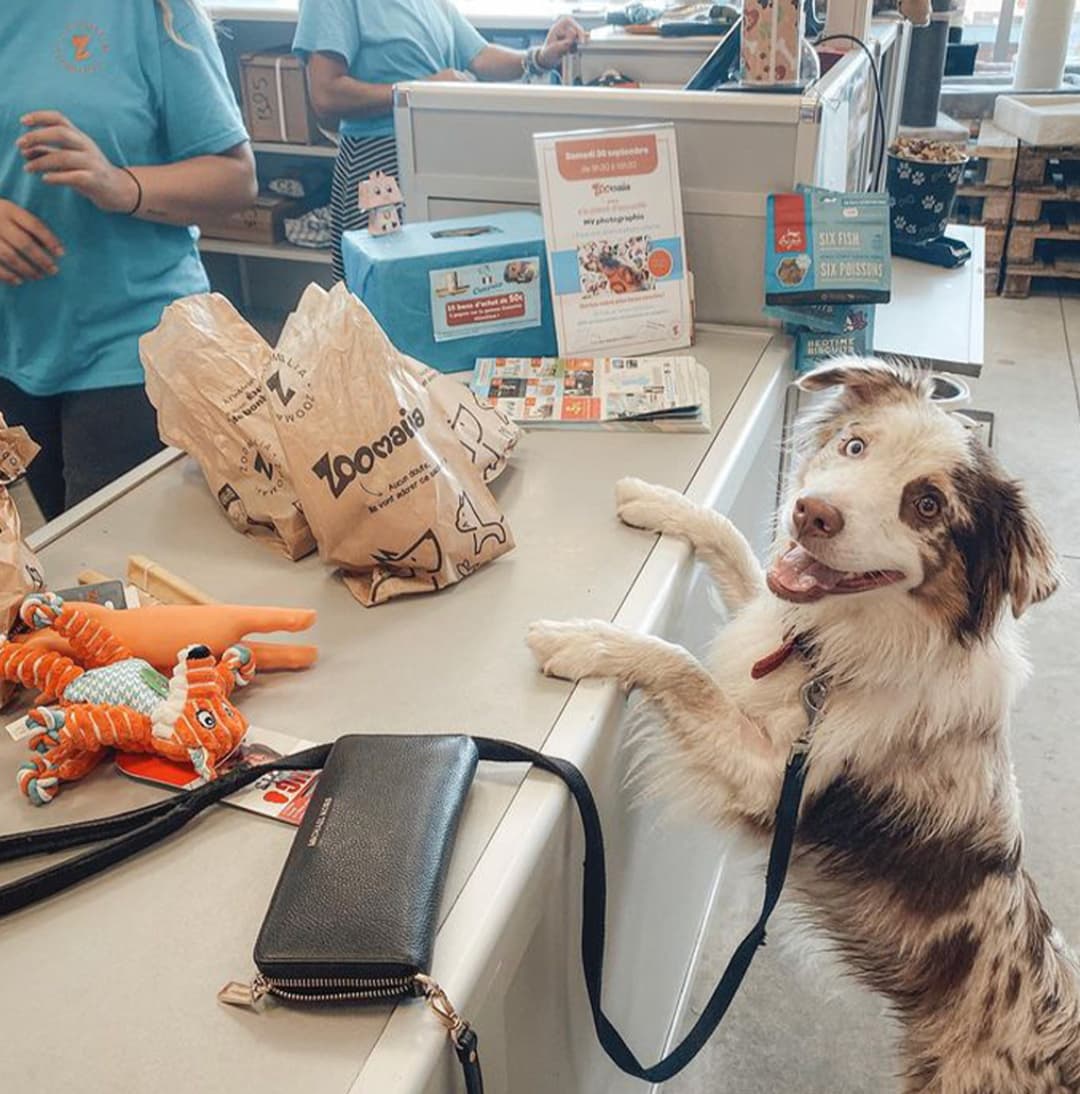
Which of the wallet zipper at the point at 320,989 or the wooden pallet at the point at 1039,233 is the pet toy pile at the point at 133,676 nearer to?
the wallet zipper at the point at 320,989

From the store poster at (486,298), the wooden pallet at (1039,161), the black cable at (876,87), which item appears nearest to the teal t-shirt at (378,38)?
the black cable at (876,87)

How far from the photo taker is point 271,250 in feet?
14.3

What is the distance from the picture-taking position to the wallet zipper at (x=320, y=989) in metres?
0.72

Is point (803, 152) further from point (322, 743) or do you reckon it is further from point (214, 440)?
point (322, 743)

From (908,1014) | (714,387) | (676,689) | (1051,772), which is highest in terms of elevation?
(714,387)

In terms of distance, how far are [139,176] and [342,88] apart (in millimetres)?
1449

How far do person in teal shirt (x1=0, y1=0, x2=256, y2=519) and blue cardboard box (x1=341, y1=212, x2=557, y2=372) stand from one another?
0.24 m

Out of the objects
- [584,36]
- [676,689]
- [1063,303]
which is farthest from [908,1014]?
[1063,303]

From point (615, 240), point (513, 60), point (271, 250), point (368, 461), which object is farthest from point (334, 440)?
point (271, 250)

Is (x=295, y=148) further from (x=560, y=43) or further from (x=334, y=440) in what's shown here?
(x=334, y=440)

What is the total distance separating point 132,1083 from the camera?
0.68m

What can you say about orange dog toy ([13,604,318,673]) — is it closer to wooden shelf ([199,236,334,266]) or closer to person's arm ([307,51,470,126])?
person's arm ([307,51,470,126])

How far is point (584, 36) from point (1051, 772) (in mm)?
2152

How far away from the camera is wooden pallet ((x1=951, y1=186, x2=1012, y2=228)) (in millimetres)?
4926
